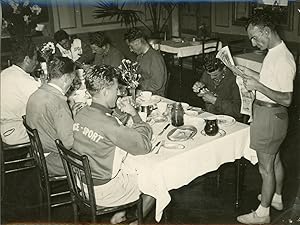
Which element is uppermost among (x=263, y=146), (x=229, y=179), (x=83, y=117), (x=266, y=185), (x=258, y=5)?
(x=258, y=5)

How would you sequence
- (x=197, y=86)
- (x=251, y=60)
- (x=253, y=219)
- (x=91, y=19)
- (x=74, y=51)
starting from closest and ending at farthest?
(x=253, y=219) < (x=197, y=86) < (x=74, y=51) < (x=251, y=60) < (x=91, y=19)

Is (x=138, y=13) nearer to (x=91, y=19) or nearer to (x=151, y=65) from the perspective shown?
(x=91, y=19)

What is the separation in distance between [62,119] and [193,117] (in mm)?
690

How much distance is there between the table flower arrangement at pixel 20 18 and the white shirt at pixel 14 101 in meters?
0.22

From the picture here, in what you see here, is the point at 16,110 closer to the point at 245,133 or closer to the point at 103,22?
the point at 245,133

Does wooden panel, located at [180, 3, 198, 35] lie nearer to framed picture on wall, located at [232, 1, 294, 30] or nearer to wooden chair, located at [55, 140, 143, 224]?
framed picture on wall, located at [232, 1, 294, 30]

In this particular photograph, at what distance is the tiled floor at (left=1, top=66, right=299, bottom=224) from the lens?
2.26 metres

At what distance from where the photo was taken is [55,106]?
6.55 ft

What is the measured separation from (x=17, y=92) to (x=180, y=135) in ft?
3.19

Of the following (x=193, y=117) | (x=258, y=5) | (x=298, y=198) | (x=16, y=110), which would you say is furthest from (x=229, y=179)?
(x=258, y=5)

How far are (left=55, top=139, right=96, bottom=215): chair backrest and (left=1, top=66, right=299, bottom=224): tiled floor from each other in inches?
15.2


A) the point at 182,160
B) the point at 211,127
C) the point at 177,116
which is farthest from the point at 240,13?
the point at 182,160

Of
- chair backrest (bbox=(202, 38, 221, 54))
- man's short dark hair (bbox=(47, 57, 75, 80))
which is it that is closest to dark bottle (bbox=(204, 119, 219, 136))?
man's short dark hair (bbox=(47, 57, 75, 80))

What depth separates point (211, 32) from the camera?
477 centimetres
